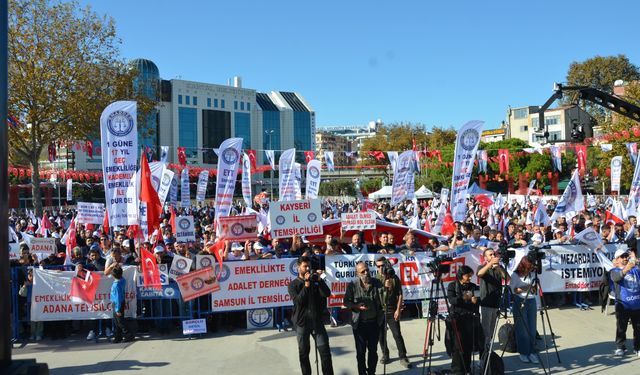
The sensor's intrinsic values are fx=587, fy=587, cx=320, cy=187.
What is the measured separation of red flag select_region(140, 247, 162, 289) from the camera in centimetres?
994

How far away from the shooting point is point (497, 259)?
7.44m

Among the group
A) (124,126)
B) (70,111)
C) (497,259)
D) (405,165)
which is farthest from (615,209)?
(70,111)

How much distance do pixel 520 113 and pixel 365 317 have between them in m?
88.8

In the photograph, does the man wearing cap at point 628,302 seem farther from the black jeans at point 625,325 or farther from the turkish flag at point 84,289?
the turkish flag at point 84,289

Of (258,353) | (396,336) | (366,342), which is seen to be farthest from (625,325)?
(258,353)

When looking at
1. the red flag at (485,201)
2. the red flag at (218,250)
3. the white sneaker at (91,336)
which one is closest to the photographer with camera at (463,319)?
the red flag at (218,250)

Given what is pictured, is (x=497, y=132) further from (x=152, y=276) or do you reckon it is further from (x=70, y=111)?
(x=152, y=276)

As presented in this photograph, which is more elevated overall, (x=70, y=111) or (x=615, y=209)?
(x=70, y=111)

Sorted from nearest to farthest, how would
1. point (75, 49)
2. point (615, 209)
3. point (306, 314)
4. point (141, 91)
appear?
1. point (306, 314)
2. point (615, 209)
3. point (75, 49)
4. point (141, 91)

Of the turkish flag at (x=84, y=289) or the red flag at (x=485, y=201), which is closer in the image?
the turkish flag at (x=84, y=289)

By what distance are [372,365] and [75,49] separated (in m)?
20.7

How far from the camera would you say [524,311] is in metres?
8.07

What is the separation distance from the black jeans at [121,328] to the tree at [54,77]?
16245 mm

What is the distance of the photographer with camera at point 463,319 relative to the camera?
707 centimetres
